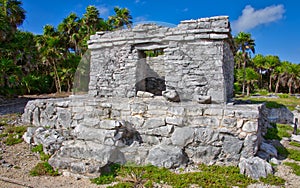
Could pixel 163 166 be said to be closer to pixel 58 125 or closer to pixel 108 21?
pixel 58 125

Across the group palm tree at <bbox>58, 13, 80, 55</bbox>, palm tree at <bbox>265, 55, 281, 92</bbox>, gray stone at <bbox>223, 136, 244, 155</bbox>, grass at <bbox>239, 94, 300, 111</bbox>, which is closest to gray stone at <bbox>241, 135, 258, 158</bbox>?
gray stone at <bbox>223, 136, 244, 155</bbox>

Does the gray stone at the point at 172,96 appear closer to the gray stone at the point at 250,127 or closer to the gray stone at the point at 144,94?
the gray stone at the point at 144,94

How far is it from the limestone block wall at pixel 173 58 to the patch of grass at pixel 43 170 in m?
3.43

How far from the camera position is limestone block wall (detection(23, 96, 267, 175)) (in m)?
5.51

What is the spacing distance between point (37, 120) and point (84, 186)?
4.42 metres

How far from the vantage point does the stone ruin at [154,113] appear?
18.4 ft

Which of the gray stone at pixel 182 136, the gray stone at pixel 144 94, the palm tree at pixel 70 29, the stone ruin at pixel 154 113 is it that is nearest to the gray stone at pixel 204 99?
the stone ruin at pixel 154 113

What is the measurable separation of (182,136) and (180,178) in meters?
1.25

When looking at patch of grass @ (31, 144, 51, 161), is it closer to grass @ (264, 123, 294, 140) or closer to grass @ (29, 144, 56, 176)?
grass @ (29, 144, 56, 176)

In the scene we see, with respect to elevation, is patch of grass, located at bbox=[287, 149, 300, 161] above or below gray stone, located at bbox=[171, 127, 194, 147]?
below

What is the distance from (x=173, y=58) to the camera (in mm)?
7109

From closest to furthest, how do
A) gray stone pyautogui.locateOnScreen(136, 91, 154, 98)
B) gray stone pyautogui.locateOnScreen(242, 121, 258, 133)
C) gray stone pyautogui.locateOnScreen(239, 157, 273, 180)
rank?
1. gray stone pyautogui.locateOnScreen(239, 157, 273, 180)
2. gray stone pyautogui.locateOnScreen(242, 121, 258, 133)
3. gray stone pyautogui.locateOnScreen(136, 91, 154, 98)

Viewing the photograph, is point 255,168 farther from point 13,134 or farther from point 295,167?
point 13,134

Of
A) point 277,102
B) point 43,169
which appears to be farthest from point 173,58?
point 277,102
